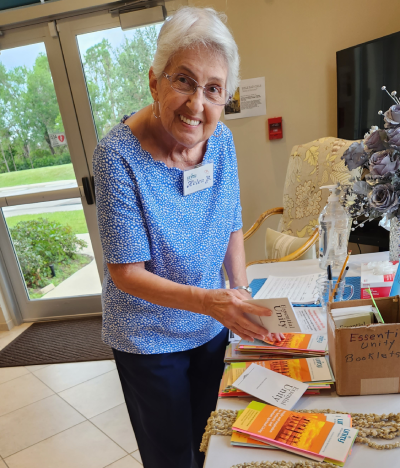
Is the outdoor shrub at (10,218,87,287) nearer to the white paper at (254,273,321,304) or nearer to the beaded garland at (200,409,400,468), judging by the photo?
the white paper at (254,273,321,304)

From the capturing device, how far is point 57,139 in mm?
3230

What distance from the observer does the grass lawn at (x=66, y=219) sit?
3.41 m

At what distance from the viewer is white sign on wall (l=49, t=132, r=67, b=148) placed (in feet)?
10.6

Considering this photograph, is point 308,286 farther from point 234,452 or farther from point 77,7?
point 77,7

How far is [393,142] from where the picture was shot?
3.28 ft

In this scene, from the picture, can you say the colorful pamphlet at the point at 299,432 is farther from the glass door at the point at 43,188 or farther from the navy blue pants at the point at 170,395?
the glass door at the point at 43,188

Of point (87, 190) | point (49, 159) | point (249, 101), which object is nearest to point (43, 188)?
point (49, 159)

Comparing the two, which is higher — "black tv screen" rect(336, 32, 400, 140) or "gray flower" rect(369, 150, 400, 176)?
"black tv screen" rect(336, 32, 400, 140)

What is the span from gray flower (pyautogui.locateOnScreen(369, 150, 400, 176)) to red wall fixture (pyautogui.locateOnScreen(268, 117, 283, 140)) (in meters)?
1.94

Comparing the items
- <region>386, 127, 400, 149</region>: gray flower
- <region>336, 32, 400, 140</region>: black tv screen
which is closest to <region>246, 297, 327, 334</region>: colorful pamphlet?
<region>386, 127, 400, 149</region>: gray flower

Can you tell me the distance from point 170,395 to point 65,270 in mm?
2772

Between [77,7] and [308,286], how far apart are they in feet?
8.96

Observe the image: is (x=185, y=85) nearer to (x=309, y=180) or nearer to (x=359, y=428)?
(x=359, y=428)

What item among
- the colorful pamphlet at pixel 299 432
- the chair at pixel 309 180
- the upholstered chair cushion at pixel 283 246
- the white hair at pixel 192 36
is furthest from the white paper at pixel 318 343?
the chair at pixel 309 180
